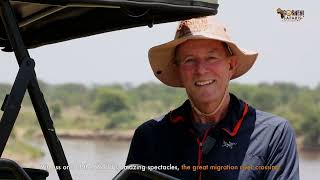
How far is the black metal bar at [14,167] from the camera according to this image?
7.41 ft

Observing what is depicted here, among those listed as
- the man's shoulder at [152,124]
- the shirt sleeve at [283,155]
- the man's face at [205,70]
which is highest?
the man's face at [205,70]

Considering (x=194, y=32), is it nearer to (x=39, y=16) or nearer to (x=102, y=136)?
(x=39, y=16)

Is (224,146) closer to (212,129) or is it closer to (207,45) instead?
(212,129)

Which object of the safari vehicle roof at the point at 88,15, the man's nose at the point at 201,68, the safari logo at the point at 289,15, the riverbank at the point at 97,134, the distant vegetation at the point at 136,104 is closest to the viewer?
the safari vehicle roof at the point at 88,15

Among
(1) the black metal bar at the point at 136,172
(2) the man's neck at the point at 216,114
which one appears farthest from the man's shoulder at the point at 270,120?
(1) the black metal bar at the point at 136,172

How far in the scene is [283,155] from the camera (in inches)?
128

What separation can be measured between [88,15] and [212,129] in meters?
0.78

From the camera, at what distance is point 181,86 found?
367 centimetres

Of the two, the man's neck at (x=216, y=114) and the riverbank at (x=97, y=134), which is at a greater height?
the man's neck at (x=216, y=114)

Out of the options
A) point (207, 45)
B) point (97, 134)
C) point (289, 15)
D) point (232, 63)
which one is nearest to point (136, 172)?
point (207, 45)

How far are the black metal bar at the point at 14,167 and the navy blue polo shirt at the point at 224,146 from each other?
112 centimetres

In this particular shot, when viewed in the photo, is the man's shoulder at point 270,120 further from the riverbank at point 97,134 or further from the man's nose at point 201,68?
the riverbank at point 97,134

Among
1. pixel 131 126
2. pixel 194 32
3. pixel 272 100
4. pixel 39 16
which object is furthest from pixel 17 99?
pixel 131 126

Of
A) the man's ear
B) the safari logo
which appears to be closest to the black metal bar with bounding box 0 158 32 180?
the man's ear
